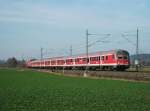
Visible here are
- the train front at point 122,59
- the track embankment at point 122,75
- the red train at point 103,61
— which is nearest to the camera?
the track embankment at point 122,75

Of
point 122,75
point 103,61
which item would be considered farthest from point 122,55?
point 122,75

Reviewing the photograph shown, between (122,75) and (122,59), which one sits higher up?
(122,59)

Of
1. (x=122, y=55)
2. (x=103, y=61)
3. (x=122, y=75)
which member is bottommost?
(x=122, y=75)

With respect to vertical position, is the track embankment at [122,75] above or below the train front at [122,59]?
below

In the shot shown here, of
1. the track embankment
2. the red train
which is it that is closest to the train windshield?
the red train

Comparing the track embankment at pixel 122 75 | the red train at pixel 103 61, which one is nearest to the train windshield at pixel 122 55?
the red train at pixel 103 61

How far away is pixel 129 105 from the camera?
53.3 feet

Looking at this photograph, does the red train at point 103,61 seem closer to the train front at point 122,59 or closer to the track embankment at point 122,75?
the train front at point 122,59

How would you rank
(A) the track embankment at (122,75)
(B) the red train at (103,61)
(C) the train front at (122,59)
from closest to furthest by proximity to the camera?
1. (A) the track embankment at (122,75)
2. (C) the train front at (122,59)
3. (B) the red train at (103,61)

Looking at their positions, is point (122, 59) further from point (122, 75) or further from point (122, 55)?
point (122, 75)

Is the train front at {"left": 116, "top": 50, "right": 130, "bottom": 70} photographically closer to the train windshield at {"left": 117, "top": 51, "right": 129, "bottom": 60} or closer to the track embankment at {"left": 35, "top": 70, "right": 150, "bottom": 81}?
the train windshield at {"left": 117, "top": 51, "right": 129, "bottom": 60}

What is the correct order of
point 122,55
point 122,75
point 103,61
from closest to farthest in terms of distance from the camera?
point 122,75 → point 122,55 → point 103,61

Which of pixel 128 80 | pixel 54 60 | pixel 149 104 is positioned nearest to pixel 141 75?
pixel 128 80

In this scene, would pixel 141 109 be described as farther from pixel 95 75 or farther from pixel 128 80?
pixel 95 75
